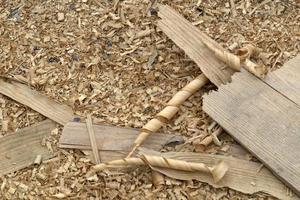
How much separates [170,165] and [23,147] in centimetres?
65

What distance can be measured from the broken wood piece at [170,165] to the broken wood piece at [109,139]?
0.18 ft

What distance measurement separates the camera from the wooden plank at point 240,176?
2.06 m

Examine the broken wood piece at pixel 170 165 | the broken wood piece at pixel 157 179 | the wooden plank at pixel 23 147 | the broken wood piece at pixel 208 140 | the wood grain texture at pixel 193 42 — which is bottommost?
the wooden plank at pixel 23 147

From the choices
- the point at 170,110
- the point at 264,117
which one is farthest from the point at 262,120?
the point at 170,110

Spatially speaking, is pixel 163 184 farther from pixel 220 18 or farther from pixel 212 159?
pixel 220 18

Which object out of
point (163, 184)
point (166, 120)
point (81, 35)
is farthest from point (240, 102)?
point (81, 35)

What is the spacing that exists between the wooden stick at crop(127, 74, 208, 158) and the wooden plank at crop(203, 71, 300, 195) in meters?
0.08

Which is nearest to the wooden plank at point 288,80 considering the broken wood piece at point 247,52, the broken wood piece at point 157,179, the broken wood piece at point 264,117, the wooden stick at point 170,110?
the broken wood piece at point 264,117

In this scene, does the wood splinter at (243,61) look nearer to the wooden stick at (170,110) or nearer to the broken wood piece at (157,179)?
the wooden stick at (170,110)

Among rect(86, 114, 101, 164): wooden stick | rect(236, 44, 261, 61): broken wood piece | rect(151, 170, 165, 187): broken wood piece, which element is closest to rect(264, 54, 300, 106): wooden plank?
rect(236, 44, 261, 61): broken wood piece

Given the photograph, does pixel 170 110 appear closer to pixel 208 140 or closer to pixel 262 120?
pixel 208 140

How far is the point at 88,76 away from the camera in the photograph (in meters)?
2.43

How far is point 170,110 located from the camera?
88.3 inches

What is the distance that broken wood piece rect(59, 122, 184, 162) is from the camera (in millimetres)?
2219
